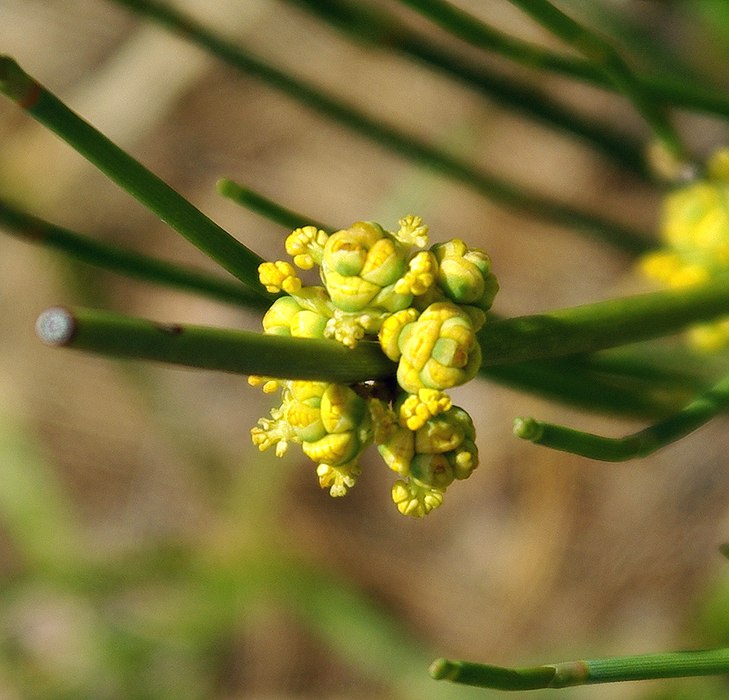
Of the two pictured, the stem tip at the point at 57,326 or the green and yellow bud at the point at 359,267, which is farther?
the green and yellow bud at the point at 359,267

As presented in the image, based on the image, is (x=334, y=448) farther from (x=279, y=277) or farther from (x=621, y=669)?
(x=621, y=669)

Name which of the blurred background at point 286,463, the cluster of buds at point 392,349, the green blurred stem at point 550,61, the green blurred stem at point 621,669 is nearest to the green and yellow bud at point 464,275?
the cluster of buds at point 392,349

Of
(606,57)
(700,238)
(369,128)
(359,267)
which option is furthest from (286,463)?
(359,267)

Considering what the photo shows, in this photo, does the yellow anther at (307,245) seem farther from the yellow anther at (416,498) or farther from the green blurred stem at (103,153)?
the yellow anther at (416,498)

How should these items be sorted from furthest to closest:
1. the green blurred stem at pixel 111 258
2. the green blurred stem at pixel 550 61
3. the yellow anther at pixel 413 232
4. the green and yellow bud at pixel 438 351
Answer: the green blurred stem at pixel 550 61
the green blurred stem at pixel 111 258
the yellow anther at pixel 413 232
the green and yellow bud at pixel 438 351

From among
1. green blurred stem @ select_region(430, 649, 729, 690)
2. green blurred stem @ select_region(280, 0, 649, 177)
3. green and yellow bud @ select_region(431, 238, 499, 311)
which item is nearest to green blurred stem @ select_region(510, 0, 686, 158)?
green blurred stem @ select_region(280, 0, 649, 177)

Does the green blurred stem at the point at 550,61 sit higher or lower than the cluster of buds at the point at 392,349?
higher

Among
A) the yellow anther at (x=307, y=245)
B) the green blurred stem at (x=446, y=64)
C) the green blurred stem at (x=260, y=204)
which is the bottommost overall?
the yellow anther at (x=307, y=245)
